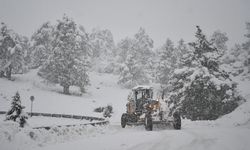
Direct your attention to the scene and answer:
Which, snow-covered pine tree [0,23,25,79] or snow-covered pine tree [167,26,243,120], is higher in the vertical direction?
snow-covered pine tree [0,23,25,79]

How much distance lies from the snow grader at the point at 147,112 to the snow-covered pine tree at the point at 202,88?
6.20 metres

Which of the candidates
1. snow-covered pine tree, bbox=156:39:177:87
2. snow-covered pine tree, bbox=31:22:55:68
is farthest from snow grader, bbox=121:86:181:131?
snow-covered pine tree, bbox=31:22:55:68

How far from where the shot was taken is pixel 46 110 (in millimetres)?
42469

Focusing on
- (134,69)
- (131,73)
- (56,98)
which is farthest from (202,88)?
(131,73)

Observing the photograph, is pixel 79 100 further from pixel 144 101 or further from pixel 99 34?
pixel 99 34

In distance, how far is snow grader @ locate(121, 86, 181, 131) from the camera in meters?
18.5

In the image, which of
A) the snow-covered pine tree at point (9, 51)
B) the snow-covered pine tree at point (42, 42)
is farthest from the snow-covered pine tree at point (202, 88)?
the snow-covered pine tree at point (42, 42)

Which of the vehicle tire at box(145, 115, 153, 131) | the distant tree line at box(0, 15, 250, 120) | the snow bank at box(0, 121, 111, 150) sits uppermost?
the distant tree line at box(0, 15, 250, 120)

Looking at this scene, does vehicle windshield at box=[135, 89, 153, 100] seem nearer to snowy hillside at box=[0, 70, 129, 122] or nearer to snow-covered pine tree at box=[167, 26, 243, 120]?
snow-covered pine tree at box=[167, 26, 243, 120]

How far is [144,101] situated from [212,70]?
32.4ft

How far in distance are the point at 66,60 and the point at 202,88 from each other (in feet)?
98.7

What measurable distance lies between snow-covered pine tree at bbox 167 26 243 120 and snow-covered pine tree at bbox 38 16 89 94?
2593cm

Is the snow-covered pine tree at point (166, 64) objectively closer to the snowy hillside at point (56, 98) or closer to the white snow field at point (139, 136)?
the snowy hillside at point (56, 98)

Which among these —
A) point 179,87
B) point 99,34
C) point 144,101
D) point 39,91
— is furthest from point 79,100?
point 99,34
